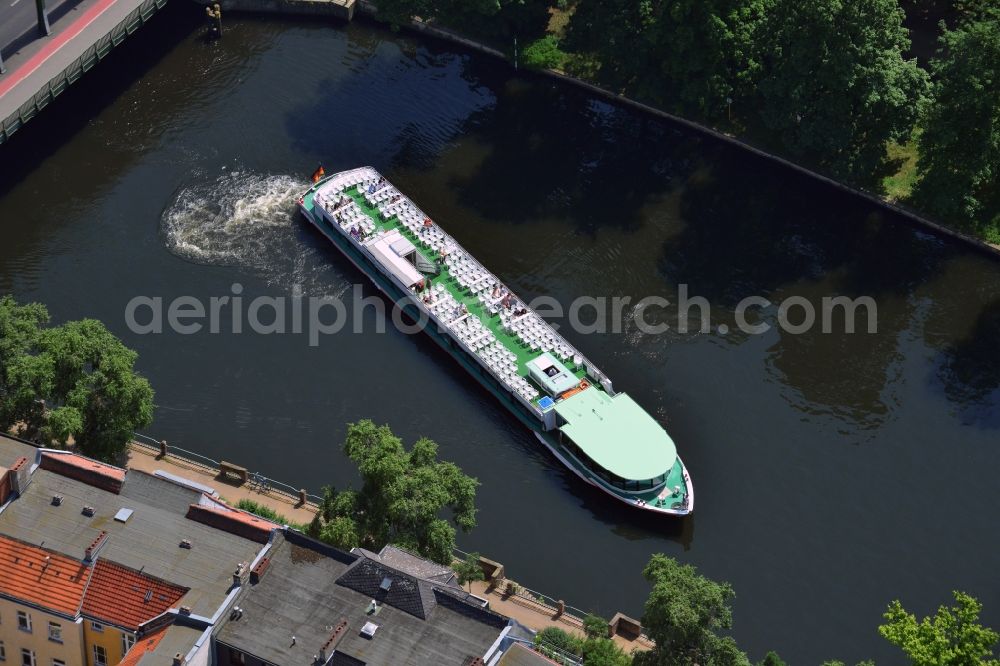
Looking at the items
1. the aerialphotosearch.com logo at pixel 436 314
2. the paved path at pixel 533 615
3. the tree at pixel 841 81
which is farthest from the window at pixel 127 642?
the tree at pixel 841 81

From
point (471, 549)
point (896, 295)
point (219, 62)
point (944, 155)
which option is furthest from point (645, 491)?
point (219, 62)

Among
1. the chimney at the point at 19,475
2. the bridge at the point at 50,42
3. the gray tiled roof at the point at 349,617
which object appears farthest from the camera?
the bridge at the point at 50,42

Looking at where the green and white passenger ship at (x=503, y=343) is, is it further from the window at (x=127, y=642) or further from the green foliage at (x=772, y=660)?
the window at (x=127, y=642)

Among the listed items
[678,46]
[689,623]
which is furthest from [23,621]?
[678,46]

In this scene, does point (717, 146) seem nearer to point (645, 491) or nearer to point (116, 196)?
point (645, 491)

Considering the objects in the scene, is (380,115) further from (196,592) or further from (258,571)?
(196,592)
